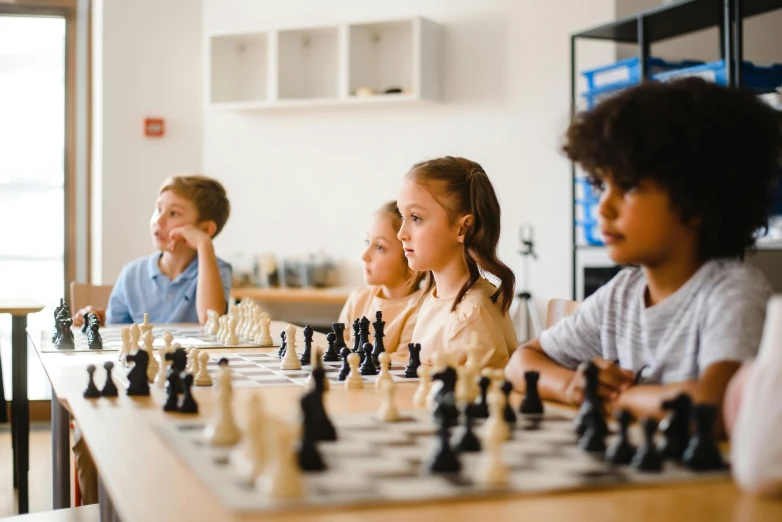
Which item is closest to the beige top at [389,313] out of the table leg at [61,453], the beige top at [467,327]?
the beige top at [467,327]

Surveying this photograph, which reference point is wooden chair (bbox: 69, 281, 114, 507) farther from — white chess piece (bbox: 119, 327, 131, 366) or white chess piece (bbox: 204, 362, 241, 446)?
white chess piece (bbox: 204, 362, 241, 446)

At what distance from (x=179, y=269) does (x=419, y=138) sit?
78.3 inches

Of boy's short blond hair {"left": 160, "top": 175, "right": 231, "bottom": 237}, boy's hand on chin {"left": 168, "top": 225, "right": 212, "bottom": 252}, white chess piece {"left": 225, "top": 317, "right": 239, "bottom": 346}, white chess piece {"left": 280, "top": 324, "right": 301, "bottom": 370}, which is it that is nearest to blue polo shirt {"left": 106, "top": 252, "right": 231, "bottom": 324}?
boy's hand on chin {"left": 168, "top": 225, "right": 212, "bottom": 252}

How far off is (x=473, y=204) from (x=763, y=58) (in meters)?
2.75

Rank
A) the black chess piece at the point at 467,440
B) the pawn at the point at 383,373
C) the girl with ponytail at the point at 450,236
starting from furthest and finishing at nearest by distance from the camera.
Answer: the girl with ponytail at the point at 450,236 < the pawn at the point at 383,373 < the black chess piece at the point at 467,440

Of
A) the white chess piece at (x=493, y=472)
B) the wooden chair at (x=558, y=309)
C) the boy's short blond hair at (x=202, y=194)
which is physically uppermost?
the boy's short blond hair at (x=202, y=194)

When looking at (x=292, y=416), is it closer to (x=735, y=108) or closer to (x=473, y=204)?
(x=735, y=108)

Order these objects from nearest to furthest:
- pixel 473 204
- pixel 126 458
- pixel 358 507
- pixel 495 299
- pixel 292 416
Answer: pixel 358 507 < pixel 126 458 < pixel 292 416 < pixel 495 299 < pixel 473 204

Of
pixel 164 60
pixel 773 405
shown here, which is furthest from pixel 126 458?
pixel 164 60

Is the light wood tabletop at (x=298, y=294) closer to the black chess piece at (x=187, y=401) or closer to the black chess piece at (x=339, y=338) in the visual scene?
the black chess piece at (x=339, y=338)

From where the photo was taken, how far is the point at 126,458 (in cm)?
99

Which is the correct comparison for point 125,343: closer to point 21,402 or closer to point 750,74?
point 21,402

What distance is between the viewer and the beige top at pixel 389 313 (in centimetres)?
251

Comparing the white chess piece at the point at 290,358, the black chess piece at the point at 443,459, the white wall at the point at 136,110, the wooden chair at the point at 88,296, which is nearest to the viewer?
the black chess piece at the point at 443,459
